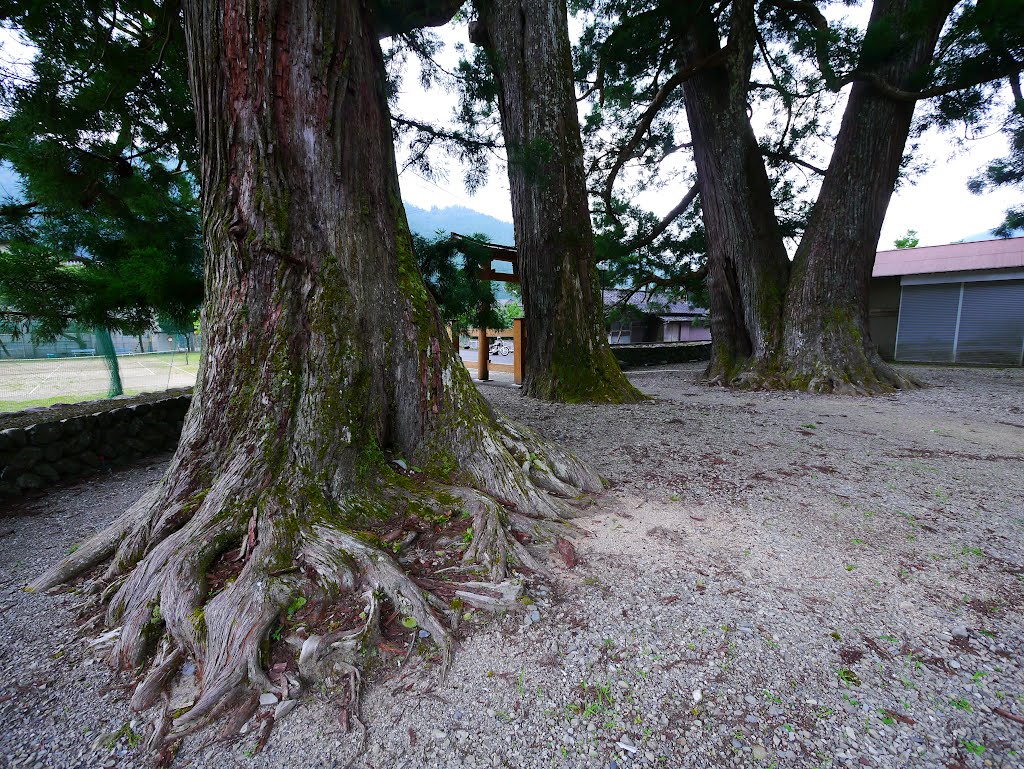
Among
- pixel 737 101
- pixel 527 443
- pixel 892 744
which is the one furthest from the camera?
pixel 737 101

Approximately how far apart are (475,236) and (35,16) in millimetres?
3712

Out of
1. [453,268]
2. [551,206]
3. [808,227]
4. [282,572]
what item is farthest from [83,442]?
[808,227]

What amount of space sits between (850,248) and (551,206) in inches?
154

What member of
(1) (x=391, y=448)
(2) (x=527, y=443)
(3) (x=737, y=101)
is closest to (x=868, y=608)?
(2) (x=527, y=443)

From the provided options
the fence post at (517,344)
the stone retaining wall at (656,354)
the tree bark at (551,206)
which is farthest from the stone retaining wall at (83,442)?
the stone retaining wall at (656,354)

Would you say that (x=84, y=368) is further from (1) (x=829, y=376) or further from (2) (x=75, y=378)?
(1) (x=829, y=376)

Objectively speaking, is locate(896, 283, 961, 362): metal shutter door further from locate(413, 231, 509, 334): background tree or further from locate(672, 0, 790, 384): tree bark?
locate(413, 231, 509, 334): background tree

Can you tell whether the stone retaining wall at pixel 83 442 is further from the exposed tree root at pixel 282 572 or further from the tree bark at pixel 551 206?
the tree bark at pixel 551 206

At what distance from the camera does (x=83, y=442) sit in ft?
10.5

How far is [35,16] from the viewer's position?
9.11ft

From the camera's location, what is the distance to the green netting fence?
3.67m

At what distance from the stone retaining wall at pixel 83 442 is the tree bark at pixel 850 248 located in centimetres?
671

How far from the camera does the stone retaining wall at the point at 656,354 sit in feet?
34.5

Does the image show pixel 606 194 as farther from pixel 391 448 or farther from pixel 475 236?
pixel 391 448
